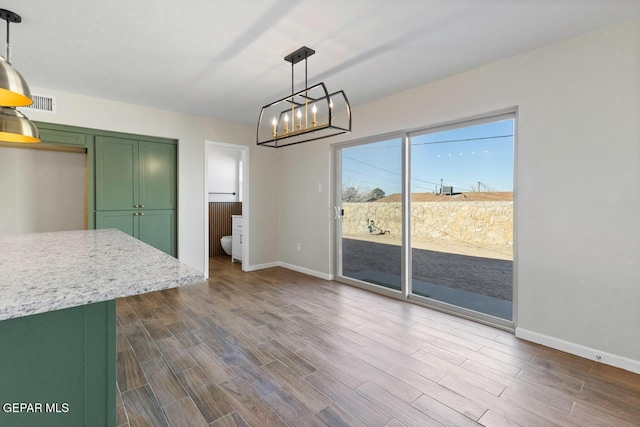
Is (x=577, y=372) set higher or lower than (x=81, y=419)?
lower

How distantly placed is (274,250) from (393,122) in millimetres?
→ 3005

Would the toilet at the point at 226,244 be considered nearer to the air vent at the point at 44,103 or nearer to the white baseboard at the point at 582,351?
the air vent at the point at 44,103

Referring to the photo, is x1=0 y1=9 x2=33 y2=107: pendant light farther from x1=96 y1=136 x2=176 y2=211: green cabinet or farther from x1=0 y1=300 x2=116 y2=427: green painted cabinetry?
x1=96 y1=136 x2=176 y2=211: green cabinet

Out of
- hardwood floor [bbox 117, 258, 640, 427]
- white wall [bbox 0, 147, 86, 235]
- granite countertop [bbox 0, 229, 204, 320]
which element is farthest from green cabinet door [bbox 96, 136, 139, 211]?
granite countertop [bbox 0, 229, 204, 320]

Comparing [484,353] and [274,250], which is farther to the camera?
[274,250]

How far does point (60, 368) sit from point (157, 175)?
379cm

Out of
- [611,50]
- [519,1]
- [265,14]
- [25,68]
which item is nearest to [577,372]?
[611,50]

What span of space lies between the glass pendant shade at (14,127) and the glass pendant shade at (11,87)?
54cm

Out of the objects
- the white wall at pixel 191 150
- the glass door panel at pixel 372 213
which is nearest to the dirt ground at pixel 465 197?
the glass door panel at pixel 372 213

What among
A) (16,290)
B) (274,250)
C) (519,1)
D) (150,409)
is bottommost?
(150,409)

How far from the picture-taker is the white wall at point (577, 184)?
2.12 m

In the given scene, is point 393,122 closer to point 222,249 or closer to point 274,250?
point 274,250

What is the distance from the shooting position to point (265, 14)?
204cm

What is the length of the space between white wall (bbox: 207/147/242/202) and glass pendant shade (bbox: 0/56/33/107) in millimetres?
4907
